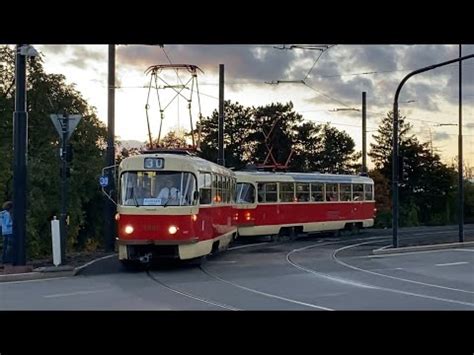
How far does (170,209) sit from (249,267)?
126 inches

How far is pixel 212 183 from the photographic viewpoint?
19953 mm

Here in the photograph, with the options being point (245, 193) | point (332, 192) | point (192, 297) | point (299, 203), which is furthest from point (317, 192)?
→ point (192, 297)

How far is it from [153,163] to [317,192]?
15.2 m

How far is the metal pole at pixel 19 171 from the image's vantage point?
1648 cm

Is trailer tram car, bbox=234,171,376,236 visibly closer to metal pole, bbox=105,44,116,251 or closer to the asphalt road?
metal pole, bbox=105,44,116,251

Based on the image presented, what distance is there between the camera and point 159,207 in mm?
17281

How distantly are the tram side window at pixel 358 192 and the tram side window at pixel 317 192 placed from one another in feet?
10.4

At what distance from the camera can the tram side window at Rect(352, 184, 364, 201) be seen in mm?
34875

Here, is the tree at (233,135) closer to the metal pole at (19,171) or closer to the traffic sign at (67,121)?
the traffic sign at (67,121)

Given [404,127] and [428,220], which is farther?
[404,127]
